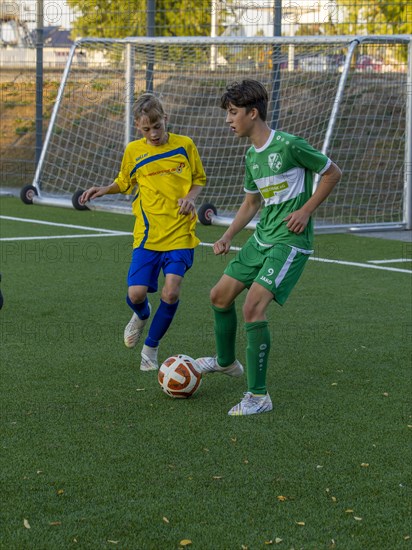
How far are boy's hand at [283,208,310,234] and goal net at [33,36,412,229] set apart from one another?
22.2 feet

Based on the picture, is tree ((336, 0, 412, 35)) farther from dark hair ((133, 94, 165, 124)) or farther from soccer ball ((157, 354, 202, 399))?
soccer ball ((157, 354, 202, 399))

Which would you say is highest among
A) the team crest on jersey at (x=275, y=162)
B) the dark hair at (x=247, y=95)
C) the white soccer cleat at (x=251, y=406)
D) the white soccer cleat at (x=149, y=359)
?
the dark hair at (x=247, y=95)

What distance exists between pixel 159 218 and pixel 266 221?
3.23 ft

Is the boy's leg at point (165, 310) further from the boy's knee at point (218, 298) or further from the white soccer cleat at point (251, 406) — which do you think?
the white soccer cleat at point (251, 406)

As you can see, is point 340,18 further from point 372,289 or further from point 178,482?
point 178,482

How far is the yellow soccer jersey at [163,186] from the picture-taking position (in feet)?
19.3

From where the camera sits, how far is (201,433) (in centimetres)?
460

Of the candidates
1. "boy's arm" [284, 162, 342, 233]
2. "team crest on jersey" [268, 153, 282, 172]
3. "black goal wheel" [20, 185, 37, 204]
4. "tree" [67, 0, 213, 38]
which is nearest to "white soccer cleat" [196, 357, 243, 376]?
"boy's arm" [284, 162, 342, 233]

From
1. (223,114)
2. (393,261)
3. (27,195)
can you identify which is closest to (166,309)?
(393,261)

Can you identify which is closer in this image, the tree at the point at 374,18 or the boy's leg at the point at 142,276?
the boy's leg at the point at 142,276

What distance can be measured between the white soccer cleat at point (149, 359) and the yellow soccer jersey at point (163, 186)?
1.93 ft

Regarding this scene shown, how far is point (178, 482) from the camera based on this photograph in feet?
12.9

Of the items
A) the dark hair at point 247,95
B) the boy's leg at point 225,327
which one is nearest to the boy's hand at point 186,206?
the boy's leg at point 225,327

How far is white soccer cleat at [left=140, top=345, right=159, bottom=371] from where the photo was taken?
5750mm
